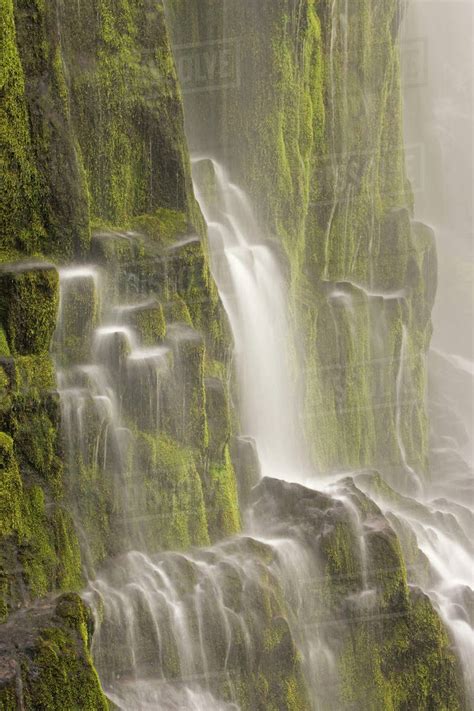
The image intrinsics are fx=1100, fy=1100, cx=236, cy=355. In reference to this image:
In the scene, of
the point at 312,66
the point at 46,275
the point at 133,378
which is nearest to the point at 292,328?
the point at 312,66

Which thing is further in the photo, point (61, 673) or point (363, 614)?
point (363, 614)

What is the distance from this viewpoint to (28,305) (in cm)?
1556

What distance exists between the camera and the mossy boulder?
607 inches

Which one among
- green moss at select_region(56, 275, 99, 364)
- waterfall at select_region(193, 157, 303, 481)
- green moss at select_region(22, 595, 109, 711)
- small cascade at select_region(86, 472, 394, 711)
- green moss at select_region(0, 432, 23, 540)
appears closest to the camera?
green moss at select_region(22, 595, 109, 711)

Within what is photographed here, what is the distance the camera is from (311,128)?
32.3 meters

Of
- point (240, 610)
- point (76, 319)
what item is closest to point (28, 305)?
point (76, 319)

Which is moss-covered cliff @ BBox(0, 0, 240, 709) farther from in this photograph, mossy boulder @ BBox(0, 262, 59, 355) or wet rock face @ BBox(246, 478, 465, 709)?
wet rock face @ BBox(246, 478, 465, 709)

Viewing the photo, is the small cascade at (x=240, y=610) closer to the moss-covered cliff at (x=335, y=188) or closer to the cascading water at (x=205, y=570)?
the cascading water at (x=205, y=570)

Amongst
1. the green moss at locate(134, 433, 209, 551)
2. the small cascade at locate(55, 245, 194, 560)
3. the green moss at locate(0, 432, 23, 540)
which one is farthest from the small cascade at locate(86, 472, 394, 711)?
the green moss at locate(0, 432, 23, 540)

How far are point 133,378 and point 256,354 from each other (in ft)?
31.4

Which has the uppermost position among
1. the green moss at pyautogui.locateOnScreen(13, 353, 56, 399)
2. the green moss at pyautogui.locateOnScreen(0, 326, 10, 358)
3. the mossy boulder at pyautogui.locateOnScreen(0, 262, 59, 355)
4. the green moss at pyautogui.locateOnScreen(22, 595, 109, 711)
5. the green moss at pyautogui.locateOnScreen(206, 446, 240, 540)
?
the mossy boulder at pyautogui.locateOnScreen(0, 262, 59, 355)

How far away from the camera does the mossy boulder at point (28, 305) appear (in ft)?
50.6

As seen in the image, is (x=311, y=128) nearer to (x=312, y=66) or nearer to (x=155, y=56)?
(x=312, y=66)

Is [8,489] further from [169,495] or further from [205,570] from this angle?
[169,495]
